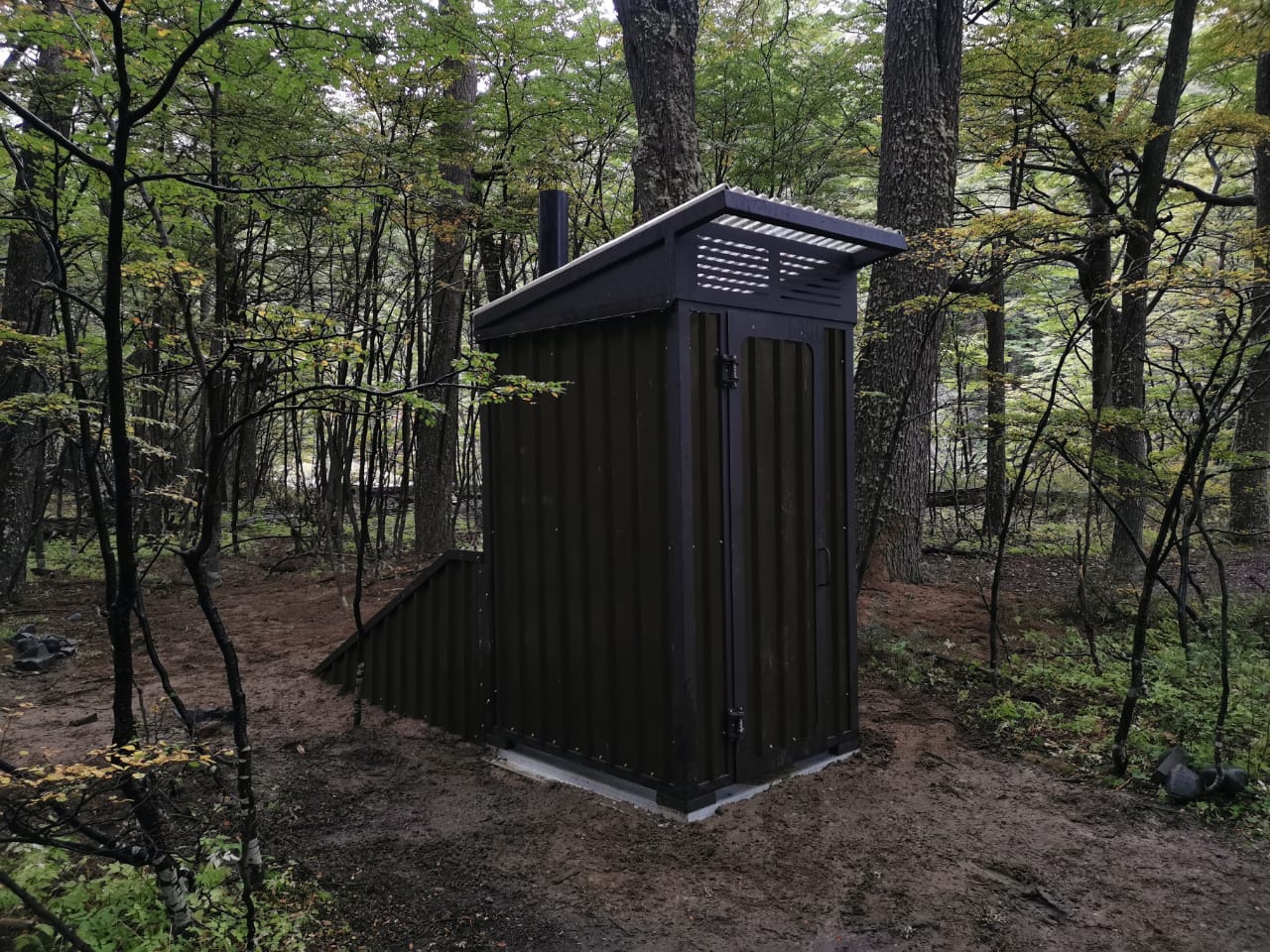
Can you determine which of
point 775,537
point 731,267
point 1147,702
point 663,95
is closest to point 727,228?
point 731,267

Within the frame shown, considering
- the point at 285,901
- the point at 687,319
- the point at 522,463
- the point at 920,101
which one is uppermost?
the point at 920,101

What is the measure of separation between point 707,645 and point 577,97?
686 centimetres

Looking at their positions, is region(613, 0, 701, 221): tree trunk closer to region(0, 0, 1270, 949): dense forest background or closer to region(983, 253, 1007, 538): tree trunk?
region(0, 0, 1270, 949): dense forest background

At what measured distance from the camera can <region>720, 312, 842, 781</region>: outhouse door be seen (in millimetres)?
3809

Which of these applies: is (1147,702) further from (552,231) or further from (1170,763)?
(552,231)

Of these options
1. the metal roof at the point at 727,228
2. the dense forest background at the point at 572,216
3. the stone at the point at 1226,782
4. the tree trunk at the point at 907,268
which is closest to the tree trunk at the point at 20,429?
the dense forest background at the point at 572,216

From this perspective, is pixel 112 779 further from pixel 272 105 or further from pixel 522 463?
pixel 272 105

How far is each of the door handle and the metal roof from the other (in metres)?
1.60

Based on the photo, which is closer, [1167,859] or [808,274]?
[1167,859]

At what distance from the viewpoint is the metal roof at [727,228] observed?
3412mm

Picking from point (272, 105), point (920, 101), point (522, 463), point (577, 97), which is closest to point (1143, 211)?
point (920, 101)

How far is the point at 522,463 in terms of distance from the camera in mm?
4500

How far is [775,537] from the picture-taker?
4027mm

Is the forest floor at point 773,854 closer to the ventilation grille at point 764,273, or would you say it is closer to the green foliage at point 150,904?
the green foliage at point 150,904
